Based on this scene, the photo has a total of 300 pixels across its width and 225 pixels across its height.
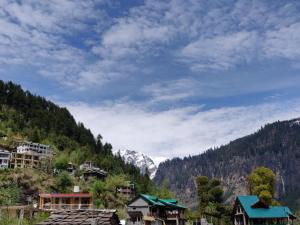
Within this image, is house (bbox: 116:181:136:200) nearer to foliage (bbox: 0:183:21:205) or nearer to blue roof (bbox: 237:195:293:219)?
foliage (bbox: 0:183:21:205)

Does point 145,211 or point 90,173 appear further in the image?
point 90,173

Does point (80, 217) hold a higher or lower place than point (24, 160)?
lower

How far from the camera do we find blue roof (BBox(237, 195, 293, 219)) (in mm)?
76125

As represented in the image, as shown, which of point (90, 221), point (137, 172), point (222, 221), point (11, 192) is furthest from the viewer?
point (137, 172)

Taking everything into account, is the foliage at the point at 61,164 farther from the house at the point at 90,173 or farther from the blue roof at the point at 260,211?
the blue roof at the point at 260,211

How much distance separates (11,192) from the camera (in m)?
97.5

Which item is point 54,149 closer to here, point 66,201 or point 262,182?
point 66,201

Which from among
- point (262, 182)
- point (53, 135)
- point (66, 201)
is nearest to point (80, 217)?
point (66, 201)

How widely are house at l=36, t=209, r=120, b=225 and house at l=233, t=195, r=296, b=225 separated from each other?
50208 millimetres

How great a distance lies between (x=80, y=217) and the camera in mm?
31047

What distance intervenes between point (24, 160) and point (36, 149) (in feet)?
29.1

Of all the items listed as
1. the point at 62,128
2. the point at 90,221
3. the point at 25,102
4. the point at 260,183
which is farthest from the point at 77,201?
the point at 25,102

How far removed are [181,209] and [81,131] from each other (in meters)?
113

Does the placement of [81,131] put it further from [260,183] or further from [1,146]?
[260,183]
